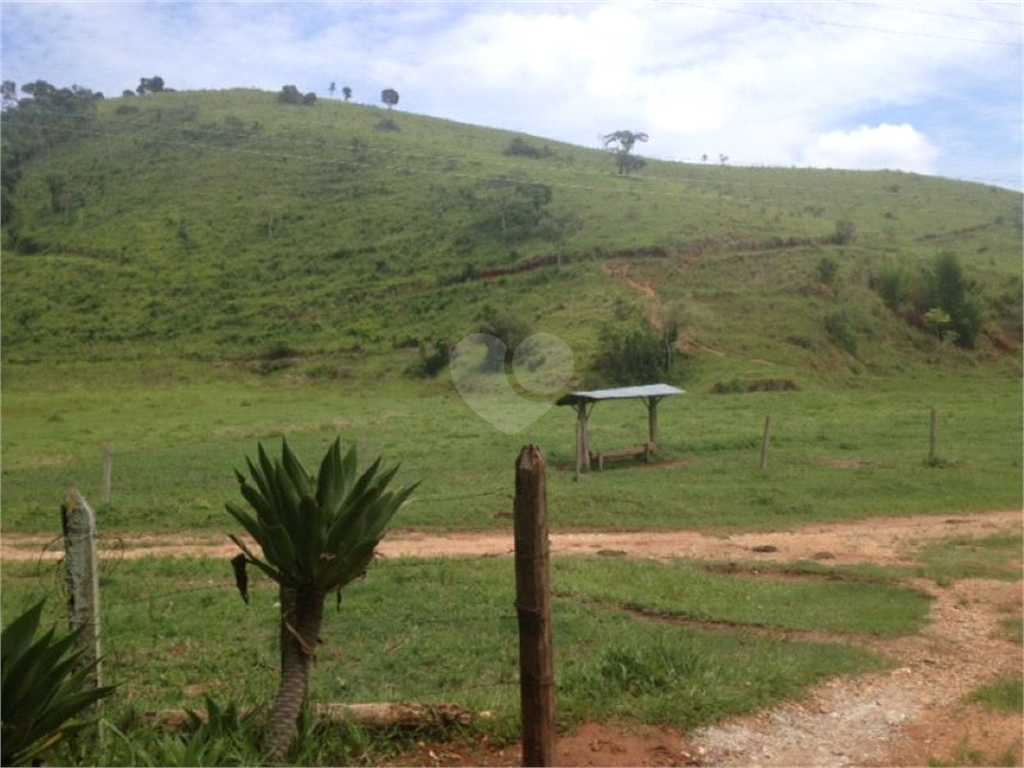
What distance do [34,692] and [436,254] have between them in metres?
48.3

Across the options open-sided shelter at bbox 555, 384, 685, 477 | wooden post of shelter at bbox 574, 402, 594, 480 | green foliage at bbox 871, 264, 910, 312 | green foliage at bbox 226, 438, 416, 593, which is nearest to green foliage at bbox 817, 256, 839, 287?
green foliage at bbox 871, 264, 910, 312

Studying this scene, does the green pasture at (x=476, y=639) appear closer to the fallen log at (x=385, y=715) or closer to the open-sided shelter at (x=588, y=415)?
the fallen log at (x=385, y=715)

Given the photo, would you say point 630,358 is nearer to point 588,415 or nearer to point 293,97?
point 588,415

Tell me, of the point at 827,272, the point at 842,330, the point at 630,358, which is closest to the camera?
the point at 630,358

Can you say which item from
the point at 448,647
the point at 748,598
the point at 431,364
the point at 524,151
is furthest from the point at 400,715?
the point at 524,151

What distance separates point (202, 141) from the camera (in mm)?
79625

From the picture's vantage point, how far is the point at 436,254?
51.9 metres

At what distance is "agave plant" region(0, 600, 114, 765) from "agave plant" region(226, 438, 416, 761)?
832 mm

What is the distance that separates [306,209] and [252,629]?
56.4 metres

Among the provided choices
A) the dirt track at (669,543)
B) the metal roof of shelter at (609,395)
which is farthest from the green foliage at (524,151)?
the dirt track at (669,543)

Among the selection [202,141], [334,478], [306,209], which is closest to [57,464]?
[334,478]

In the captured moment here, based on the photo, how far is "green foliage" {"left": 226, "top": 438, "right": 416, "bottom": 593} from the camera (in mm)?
4742

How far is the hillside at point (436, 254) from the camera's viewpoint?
40.8m

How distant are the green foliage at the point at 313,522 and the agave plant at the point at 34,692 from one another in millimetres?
854
